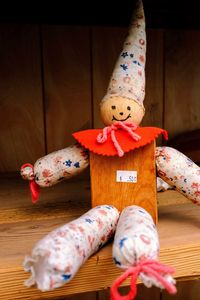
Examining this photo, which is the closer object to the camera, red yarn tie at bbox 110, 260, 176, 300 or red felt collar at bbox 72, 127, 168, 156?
red yarn tie at bbox 110, 260, 176, 300

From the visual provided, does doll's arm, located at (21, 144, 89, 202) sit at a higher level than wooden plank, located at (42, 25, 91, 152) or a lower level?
lower

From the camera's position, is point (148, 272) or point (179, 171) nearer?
point (148, 272)

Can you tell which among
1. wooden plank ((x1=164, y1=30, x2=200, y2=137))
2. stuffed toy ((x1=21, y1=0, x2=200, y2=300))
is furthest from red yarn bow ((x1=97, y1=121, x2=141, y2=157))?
wooden plank ((x1=164, y1=30, x2=200, y2=137))

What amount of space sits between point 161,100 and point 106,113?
36cm

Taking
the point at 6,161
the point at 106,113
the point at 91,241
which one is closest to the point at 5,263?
the point at 91,241

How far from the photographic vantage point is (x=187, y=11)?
0.66m

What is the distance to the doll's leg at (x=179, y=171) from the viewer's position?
1.37ft

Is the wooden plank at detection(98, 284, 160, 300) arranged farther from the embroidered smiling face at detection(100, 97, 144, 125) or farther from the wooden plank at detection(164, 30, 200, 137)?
the embroidered smiling face at detection(100, 97, 144, 125)

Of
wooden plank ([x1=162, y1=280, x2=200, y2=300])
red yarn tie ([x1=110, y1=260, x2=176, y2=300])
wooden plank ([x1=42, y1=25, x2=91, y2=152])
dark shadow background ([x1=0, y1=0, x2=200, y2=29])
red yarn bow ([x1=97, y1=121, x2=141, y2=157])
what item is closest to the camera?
red yarn tie ([x1=110, y1=260, x2=176, y2=300])

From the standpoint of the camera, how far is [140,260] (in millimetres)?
287

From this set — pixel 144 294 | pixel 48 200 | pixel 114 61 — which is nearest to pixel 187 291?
pixel 144 294

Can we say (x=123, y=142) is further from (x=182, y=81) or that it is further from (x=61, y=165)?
(x=182, y=81)

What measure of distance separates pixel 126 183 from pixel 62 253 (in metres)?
0.16

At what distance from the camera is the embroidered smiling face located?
0.41m
